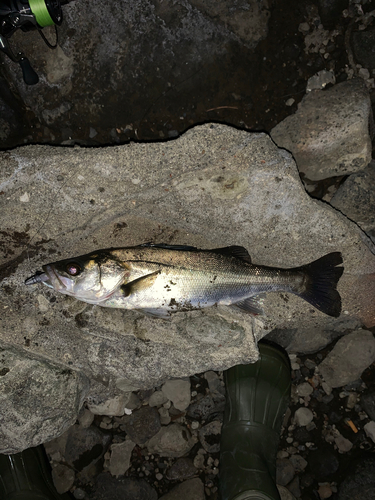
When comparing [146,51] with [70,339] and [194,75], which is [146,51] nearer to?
[194,75]

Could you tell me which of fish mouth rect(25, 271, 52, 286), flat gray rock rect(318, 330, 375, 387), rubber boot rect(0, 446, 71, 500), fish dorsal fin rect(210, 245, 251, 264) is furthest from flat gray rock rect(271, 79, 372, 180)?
rubber boot rect(0, 446, 71, 500)

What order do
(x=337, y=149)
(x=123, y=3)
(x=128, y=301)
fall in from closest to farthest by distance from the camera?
(x=128, y=301) → (x=337, y=149) → (x=123, y=3)

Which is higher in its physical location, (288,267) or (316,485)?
(288,267)

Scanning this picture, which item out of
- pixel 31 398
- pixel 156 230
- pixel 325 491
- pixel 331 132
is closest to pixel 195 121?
pixel 331 132

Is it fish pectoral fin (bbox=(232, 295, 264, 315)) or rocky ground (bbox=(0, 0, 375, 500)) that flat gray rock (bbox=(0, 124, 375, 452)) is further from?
rocky ground (bbox=(0, 0, 375, 500))

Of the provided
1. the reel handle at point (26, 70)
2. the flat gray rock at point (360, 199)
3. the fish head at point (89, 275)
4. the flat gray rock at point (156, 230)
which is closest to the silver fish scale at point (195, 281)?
→ the fish head at point (89, 275)

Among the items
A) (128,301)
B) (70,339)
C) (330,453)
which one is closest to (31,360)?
(70,339)

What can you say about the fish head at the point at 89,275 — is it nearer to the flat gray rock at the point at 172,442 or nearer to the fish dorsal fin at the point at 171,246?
the fish dorsal fin at the point at 171,246
